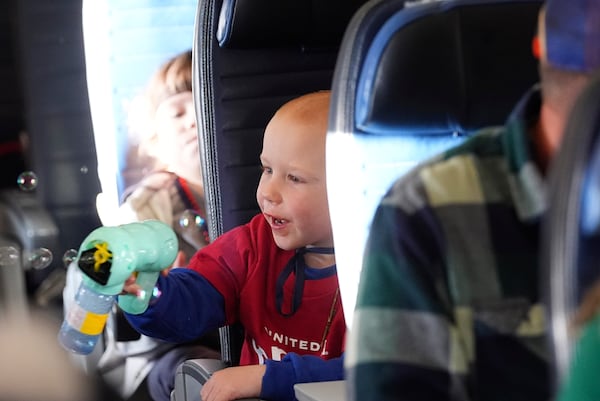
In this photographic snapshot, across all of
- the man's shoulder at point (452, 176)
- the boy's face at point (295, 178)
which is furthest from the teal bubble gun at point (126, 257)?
the man's shoulder at point (452, 176)

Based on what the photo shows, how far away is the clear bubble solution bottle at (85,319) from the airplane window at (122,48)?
142 cm

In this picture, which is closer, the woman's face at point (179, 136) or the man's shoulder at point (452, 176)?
the man's shoulder at point (452, 176)

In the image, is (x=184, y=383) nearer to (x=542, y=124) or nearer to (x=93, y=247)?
(x=93, y=247)

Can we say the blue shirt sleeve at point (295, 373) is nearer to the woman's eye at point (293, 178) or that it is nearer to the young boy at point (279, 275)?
the young boy at point (279, 275)

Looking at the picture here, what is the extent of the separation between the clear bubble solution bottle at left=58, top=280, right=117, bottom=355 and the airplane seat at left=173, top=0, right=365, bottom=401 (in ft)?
2.10

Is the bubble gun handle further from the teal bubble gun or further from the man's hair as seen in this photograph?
the man's hair

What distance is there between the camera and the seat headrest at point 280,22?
2324 millimetres

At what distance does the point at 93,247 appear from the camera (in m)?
1.81

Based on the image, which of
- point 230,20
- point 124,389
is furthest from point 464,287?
point 124,389

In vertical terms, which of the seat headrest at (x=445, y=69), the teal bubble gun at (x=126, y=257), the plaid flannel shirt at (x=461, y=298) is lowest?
the teal bubble gun at (x=126, y=257)

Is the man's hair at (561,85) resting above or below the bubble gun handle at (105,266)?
above

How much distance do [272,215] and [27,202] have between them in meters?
1.27

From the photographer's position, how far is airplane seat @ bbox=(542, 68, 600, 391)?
3.10ft

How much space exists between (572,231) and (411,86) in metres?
0.60
